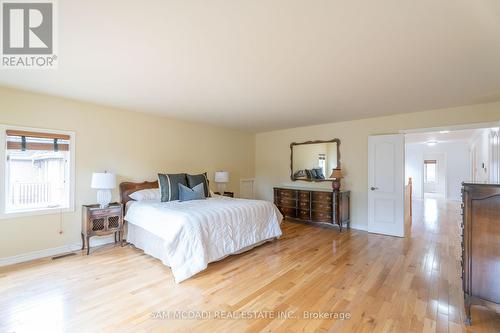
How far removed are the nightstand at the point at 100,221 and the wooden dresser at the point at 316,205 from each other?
3460 mm

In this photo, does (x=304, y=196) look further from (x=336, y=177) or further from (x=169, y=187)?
(x=169, y=187)

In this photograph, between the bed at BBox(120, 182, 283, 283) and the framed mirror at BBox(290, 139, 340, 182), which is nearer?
the bed at BBox(120, 182, 283, 283)

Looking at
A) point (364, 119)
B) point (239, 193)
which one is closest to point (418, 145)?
point (364, 119)

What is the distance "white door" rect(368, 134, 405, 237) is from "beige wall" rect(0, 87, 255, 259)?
351 cm

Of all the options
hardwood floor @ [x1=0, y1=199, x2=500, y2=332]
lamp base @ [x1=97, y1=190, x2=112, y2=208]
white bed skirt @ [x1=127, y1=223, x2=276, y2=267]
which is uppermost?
lamp base @ [x1=97, y1=190, x2=112, y2=208]

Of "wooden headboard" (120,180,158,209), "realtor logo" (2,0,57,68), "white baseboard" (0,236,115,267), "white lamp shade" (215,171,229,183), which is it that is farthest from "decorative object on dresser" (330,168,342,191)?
"realtor logo" (2,0,57,68)

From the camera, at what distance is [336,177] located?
4.81 meters

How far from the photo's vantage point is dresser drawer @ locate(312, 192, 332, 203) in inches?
187

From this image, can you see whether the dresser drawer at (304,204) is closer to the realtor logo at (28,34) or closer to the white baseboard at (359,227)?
the white baseboard at (359,227)

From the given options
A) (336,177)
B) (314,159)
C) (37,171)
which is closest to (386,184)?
(336,177)

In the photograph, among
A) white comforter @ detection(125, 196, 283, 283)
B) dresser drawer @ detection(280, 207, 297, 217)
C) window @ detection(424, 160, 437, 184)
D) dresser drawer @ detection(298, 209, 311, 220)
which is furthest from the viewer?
window @ detection(424, 160, 437, 184)

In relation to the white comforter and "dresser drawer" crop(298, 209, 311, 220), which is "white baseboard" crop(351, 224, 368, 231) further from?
the white comforter

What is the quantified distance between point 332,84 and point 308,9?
145 centimetres

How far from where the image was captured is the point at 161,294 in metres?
2.32
